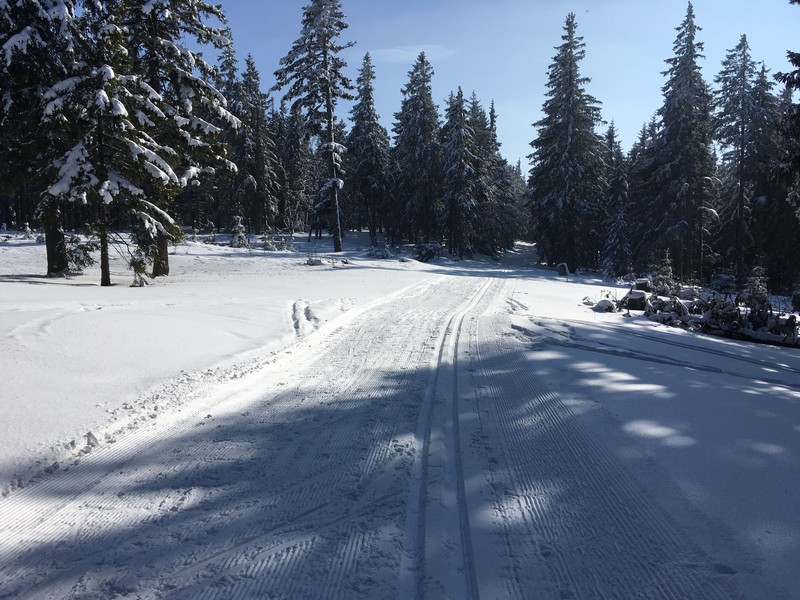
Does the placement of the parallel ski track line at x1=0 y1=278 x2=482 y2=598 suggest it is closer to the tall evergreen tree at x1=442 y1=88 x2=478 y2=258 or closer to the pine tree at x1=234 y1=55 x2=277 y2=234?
the tall evergreen tree at x1=442 y1=88 x2=478 y2=258

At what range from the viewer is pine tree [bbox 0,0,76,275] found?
13500 millimetres

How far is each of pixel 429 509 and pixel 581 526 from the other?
0.92 metres

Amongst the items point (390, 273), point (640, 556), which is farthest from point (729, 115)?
point (640, 556)

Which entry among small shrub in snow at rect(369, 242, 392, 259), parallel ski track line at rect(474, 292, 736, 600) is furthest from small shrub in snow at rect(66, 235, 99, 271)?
parallel ski track line at rect(474, 292, 736, 600)

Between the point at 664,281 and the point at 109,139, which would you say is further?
the point at 664,281

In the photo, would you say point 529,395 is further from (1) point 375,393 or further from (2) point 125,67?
(2) point 125,67

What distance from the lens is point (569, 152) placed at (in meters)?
31.7

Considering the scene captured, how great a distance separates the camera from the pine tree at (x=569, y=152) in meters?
31.6

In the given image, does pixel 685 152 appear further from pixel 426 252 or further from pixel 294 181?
pixel 294 181

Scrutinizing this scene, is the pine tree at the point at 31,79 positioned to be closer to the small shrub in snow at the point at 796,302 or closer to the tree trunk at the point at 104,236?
the tree trunk at the point at 104,236

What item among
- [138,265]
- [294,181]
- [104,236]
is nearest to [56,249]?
[104,236]

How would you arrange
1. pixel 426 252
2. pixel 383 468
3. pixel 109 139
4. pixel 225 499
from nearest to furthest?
pixel 225 499, pixel 383 468, pixel 109 139, pixel 426 252

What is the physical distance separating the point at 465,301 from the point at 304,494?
10.8 meters

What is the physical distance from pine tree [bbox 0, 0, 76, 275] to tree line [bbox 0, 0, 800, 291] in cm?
5
